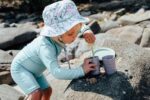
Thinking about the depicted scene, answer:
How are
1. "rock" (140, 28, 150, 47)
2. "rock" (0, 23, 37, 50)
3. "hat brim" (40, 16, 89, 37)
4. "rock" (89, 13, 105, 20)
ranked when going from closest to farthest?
"hat brim" (40, 16, 89, 37) → "rock" (140, 28, 150, 47) → "rock" (0, 23, 37, 50) → "rock" (89, 13, 105, 20)

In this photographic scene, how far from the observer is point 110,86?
4773mm

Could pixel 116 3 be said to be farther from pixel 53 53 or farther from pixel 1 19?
pixel 53 53

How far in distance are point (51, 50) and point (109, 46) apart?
3.99ft

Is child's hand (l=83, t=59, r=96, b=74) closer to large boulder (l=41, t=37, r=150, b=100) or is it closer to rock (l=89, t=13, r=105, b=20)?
large boulder (l=41, t=37, r=150, b=100)

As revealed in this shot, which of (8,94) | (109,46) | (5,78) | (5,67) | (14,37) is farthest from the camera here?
(14,37)

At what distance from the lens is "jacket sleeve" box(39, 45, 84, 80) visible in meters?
4.58

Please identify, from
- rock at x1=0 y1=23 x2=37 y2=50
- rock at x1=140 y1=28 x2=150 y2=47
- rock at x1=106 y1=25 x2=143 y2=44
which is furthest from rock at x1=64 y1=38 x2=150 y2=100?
rock at x1=0 y1=23 x2=37 y2=50

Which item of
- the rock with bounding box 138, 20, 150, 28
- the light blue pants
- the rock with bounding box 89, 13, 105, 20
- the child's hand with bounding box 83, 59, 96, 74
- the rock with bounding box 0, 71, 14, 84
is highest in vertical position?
the child's hand with bounding box 83, 59, 96, 74

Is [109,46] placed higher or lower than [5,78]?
higher

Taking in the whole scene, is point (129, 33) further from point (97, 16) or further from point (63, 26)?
point (63, 26)

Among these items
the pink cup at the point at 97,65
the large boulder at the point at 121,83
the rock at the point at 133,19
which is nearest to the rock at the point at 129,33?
the rock at the point at 133,19

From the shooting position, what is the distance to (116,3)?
44.6 feet

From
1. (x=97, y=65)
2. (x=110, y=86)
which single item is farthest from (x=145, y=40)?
(x=97, y=65)

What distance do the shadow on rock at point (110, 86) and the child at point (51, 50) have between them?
0.63ft
